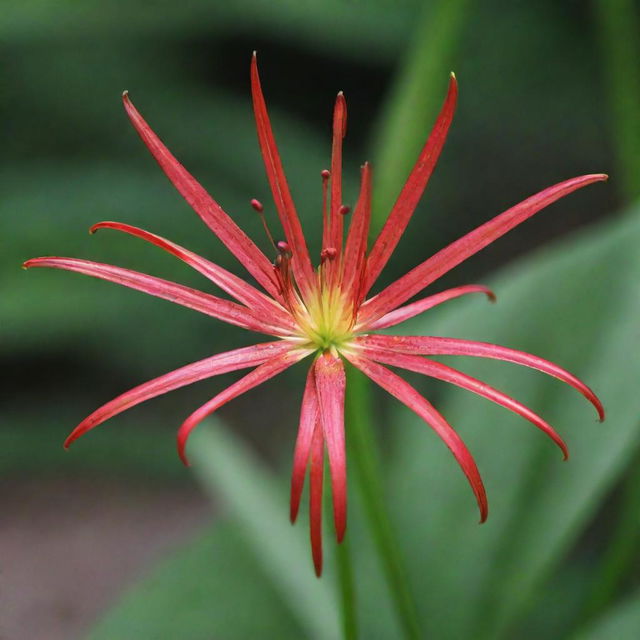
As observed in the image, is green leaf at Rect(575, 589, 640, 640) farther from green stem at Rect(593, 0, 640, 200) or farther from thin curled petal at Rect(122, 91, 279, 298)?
green stem at Rect(593, 0, 640, 200)

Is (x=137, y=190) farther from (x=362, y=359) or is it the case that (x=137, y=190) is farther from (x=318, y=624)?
(x=362, y=359)

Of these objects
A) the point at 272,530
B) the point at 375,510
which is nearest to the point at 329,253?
the point at 375,510

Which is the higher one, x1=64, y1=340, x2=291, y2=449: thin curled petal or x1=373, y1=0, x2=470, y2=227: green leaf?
x1=373, y1=0, x2=470, y2=227: green leaf

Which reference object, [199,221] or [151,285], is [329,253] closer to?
[151,285]

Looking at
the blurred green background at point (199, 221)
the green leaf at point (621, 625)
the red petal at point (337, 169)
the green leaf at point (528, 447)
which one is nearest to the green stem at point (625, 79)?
the blurred green background at point (199, 221)

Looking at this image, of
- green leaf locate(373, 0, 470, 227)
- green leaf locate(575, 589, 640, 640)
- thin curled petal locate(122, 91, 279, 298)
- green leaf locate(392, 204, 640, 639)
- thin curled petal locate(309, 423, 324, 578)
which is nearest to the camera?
thin curled petal locate(309, 423, 324, 578)

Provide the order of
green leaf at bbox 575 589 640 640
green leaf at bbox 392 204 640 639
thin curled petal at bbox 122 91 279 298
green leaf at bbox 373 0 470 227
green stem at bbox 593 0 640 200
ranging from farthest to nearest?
green stem at bbox 593 0 640 200
green leaf at bbox 373 0 470 227
green leaf at bbox 392 204 640 639
green leaf at bbox 575 589 640 640
thin curled petal at bbox 122 91 279 298

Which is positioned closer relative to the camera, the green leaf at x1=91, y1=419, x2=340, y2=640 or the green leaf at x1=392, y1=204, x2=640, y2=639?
the green leaf at x1=392, y1=204, x2=640, y2=639

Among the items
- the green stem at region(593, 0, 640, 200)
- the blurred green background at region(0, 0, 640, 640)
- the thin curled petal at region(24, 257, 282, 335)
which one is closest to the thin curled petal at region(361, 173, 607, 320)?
the thin curled petal at region(24, 257, 282, 335)

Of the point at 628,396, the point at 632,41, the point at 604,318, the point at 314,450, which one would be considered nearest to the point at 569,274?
the point at 604,318
